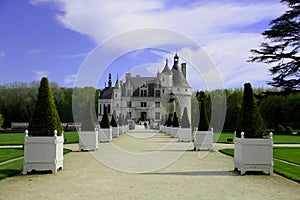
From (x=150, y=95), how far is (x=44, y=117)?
5756 cm

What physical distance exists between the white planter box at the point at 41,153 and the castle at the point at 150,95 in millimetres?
49247

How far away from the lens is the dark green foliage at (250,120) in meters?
9.06

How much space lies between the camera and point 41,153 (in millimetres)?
8422

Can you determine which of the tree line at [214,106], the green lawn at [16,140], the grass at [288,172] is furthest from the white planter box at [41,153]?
the tree line at [214,106]

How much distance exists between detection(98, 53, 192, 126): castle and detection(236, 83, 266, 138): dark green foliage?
1882 inches

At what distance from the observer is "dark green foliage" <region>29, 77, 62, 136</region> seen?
8734 mm

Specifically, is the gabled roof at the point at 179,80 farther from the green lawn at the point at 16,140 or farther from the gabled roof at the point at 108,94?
the green lawn at the point at 16,140

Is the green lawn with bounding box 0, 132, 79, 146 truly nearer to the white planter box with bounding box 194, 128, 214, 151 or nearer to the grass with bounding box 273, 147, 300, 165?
the white planter box with bounding box 194, 128, 214, 151

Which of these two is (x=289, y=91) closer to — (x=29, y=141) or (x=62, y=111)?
(x=29, y=141)

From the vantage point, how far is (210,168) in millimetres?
9594

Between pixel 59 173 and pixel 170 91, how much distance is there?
52713 mm

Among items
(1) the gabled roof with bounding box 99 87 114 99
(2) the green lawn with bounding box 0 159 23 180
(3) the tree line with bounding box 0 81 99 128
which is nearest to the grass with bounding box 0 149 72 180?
(2) the green lawn with bounding box 0 159 23 180

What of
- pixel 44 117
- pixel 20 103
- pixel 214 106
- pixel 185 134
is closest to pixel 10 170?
pixel 44 117

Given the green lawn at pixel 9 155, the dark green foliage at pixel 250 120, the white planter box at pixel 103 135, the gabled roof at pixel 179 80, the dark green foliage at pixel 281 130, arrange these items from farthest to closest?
the gabled roof at pixel 179 80
the dark green foliage at pixel 281 130
the white planter box at pixel 103 135
the green lawn at pixel 9 155
the dark green foliage at pixel 250 120
